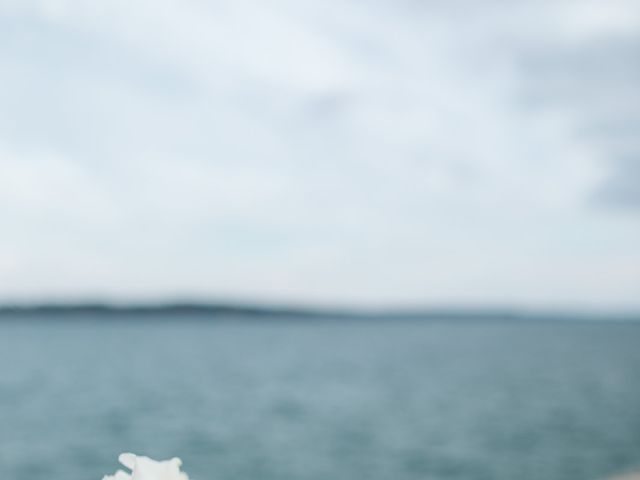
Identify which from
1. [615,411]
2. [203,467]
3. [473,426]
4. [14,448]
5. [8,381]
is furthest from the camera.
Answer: [8,381]

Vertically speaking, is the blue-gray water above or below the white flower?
above

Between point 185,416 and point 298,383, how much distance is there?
11.7 m

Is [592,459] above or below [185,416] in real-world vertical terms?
below

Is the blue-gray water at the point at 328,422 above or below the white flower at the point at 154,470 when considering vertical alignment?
above

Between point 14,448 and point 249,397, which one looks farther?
point 249,397

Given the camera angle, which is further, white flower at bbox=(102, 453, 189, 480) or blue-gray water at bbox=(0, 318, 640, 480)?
blue-gray water at bbox=(0, 318, 640, 480)

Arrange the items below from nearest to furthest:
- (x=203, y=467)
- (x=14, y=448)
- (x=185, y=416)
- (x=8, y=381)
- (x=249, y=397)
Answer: (x=203, y=467), (x=14, y=448), (x=185, y=416), (x=249, y=397), (x=8, y=381)

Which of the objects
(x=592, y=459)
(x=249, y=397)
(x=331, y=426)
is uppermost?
(x=249, y=397)

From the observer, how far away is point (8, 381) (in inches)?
1752

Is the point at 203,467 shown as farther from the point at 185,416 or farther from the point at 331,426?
the point at 185,416

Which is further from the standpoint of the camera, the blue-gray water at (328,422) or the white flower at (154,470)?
the blue-gray water at (328,422)

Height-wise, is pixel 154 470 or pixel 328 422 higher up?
pixel 328 422

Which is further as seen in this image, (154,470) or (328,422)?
(328,422)

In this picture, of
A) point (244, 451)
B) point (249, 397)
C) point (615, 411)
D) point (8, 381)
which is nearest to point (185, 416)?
point (249, 397)
